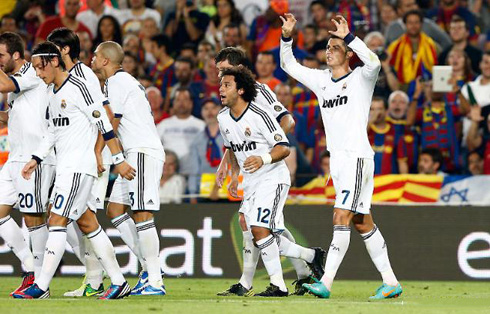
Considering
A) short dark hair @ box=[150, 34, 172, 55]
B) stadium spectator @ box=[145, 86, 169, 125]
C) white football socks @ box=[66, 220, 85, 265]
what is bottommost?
white football socks @ box=[66, 220, 85, 265]

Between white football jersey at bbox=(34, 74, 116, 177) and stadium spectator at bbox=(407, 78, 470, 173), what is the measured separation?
656cm

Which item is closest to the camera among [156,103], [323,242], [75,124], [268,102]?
[75,124]

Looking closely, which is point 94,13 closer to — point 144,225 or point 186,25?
point 186,25

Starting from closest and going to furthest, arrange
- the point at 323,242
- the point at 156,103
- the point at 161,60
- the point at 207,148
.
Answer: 1. the point at 323,242
2. the point at 207,148
3. the point at 156,103
4. the point at 161,60

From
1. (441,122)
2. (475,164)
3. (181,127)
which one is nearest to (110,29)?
(181,127)

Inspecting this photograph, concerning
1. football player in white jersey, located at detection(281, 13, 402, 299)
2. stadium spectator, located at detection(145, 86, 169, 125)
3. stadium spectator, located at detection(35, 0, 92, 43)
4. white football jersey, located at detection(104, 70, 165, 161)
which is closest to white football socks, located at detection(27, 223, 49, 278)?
white football jersey, located at detection(104, 70, 165, 161)

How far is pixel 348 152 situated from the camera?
1018cm

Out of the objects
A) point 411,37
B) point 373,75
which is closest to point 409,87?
point 411,37

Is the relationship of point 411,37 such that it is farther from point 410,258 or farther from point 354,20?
point 410,258

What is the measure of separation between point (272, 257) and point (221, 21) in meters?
8.22

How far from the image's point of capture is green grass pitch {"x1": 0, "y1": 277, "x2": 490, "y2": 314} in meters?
8.70

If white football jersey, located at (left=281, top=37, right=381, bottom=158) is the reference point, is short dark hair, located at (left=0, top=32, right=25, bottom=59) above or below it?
above

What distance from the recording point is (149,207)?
10.3 meters

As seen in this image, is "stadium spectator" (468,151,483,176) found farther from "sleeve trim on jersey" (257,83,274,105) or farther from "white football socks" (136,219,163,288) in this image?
"white football socks" (136,219,163,288)
